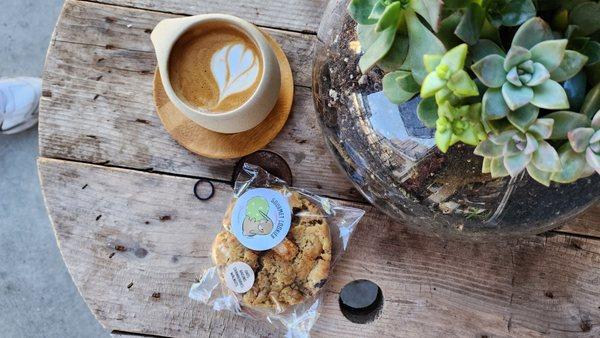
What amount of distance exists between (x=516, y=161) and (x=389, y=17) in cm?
14

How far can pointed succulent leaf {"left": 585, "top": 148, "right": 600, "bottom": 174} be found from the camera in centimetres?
42

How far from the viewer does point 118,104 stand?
867mm

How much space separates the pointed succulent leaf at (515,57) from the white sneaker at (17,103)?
125cm

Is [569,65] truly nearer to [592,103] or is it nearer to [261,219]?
[592,103]

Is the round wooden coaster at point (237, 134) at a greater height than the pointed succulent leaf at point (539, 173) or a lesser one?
lesser

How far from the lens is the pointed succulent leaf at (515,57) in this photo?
0.40 m

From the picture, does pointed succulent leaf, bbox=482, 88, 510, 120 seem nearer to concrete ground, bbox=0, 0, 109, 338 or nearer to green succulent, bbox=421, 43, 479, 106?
green succulent, bbox=421, 43, 479, 106

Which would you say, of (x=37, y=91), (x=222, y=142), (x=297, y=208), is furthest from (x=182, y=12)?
(x=37, y=91)

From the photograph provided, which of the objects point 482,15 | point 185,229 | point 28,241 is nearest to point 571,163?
point 482,15

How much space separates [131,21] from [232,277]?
0.38m

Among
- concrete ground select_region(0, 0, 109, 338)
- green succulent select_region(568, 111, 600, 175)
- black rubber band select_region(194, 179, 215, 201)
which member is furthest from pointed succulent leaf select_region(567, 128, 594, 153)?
concrete ground select_region(0, 0, 109, 338)

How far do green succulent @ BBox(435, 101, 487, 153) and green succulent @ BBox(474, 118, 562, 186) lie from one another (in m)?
0.01

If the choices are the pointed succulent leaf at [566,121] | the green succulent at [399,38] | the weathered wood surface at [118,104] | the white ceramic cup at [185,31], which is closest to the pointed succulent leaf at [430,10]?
the green succulent at [399,38]

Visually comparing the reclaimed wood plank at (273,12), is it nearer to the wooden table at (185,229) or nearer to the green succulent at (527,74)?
the wooden table at (185,229)
